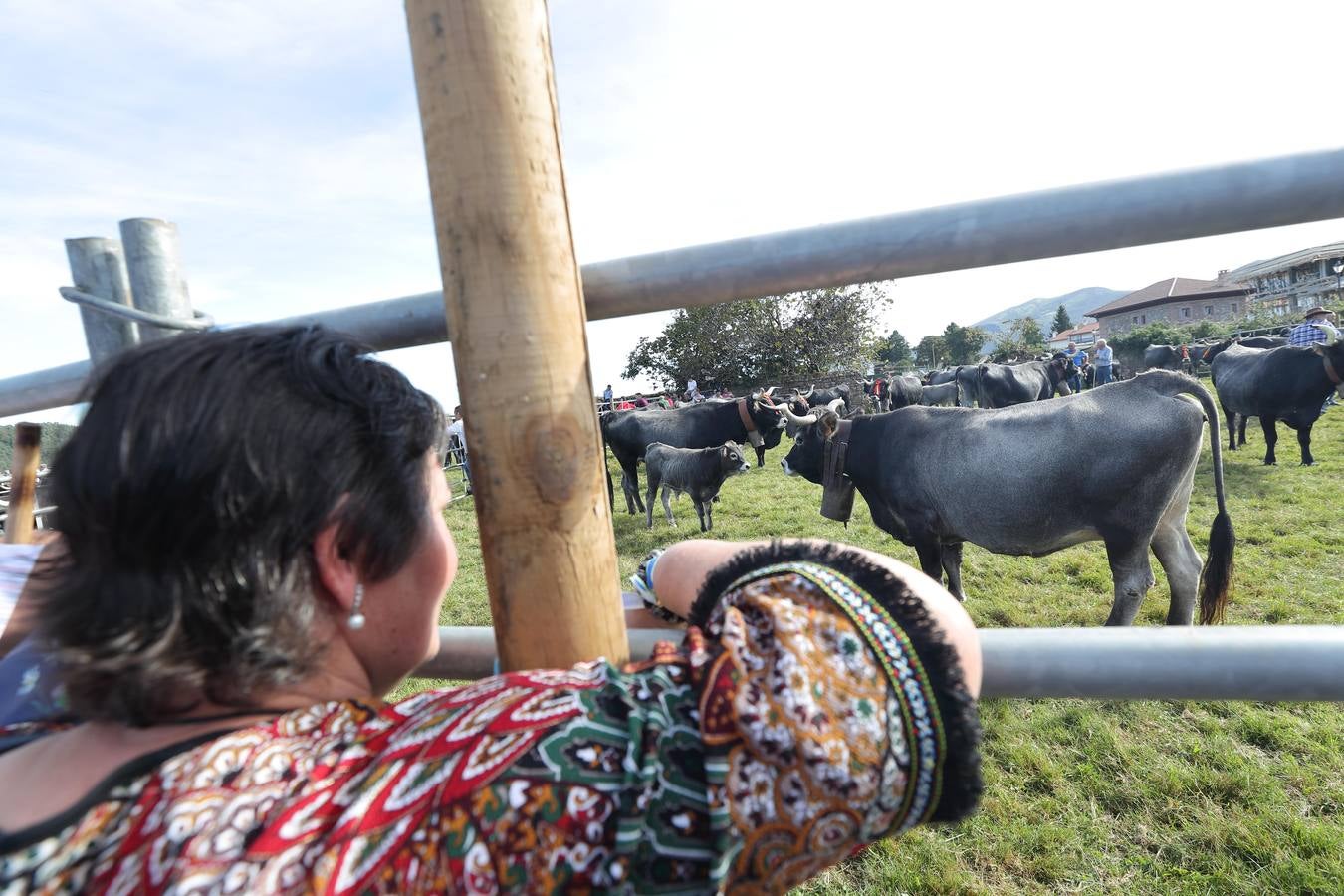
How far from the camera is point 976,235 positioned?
953mm

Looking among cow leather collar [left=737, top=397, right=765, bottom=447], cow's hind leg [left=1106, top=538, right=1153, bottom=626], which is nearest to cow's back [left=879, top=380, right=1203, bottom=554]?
cow's hind leg [left=1106, top=538, right=1153, bottom=626]

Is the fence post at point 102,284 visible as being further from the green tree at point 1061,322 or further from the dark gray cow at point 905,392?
the green tree at point 1061,322

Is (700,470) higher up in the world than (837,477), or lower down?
lower down

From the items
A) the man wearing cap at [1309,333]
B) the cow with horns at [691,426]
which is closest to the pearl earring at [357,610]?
the cow with horns at [691,426]

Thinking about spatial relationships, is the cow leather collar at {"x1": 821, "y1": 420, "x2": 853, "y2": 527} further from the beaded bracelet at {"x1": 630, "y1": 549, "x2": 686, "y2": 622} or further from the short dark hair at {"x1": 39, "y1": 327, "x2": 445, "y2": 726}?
the short dark hair at {"x1": 39, "y1": 327, "x2": 445, "y2": 726}

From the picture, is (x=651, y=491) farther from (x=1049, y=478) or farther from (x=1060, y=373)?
(x=1060, y=373)

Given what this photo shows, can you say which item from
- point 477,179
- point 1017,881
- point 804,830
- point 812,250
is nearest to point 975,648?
point 804,830

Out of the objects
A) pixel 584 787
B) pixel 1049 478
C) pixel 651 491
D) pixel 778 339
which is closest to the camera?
pixel 584 787

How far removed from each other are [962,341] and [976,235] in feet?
238

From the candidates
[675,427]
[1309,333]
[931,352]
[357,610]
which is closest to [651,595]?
[357,610]

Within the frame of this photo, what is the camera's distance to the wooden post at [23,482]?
143cm

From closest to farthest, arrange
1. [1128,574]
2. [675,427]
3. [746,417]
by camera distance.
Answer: [1128,574] < [675,427] < [746,417]

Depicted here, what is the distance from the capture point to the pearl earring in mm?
866

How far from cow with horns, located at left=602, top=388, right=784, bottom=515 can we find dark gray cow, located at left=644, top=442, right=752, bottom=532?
185cm
